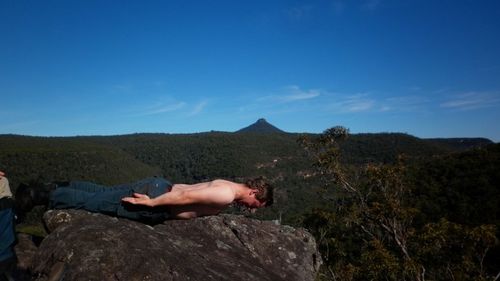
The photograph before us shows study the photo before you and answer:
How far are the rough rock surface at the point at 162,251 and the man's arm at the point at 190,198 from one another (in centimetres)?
31

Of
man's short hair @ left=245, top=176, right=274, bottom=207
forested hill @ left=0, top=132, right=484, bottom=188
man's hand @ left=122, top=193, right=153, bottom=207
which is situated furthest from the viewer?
forested hill @ left=0, top=132, right=484, bottom=188

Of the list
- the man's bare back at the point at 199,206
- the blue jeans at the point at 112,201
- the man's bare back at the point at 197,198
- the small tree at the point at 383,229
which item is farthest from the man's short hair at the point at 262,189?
the small tree at the point at 383,229

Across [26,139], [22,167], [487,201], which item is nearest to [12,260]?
[487,201]

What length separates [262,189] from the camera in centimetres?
552

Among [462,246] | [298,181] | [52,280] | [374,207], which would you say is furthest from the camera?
[298,181]

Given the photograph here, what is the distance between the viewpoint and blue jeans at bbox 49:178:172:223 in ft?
16.7

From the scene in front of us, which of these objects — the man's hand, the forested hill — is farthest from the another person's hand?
the forested hill

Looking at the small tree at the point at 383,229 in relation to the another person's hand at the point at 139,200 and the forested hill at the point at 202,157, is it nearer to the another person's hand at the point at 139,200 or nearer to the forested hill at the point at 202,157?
the another person's hand at the point at 139,200

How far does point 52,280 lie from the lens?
3607mm

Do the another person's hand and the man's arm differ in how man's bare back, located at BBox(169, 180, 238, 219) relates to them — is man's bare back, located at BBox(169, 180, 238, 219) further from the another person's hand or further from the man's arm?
the another person's hand

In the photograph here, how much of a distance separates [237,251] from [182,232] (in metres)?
0.70

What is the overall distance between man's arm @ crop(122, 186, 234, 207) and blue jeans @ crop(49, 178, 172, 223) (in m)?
0.12

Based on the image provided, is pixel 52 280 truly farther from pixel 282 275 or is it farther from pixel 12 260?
pixel 282 275

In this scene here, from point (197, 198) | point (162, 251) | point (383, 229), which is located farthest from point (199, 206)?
point (383, 229)
